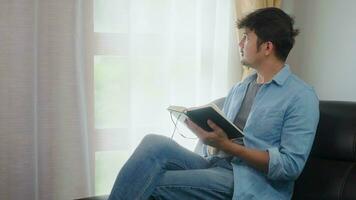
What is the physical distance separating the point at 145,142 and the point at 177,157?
6.3 inches

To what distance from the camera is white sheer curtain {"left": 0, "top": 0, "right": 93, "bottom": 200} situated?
6.13ft

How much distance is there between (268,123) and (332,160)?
33 cm

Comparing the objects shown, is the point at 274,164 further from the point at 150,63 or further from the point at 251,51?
the point at 150,63

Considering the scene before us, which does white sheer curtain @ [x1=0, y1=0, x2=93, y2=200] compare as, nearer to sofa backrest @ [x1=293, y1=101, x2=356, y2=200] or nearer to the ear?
the ear

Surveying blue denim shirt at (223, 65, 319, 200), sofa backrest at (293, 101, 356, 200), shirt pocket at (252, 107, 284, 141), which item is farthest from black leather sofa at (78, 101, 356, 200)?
shirt pocket at (252, 107, 284, 141)

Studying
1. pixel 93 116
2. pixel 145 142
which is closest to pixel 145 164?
pixel 145 142

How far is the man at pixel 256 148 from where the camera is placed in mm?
1410

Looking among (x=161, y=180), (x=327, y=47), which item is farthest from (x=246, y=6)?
(x=161, y=180)

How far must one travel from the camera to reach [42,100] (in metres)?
1.93

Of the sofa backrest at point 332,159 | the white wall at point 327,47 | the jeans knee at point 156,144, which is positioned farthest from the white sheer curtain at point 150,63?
the sofa backrest at point 332,159

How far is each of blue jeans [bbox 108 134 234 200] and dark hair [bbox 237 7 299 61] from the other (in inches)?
21.9

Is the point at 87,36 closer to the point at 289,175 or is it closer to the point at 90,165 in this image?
the point at 90,165

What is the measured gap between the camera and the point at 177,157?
5.27 ft

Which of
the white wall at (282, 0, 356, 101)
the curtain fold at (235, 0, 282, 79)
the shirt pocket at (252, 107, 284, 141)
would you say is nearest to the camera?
the shirt pocket at (252, 107, 284, 141)
